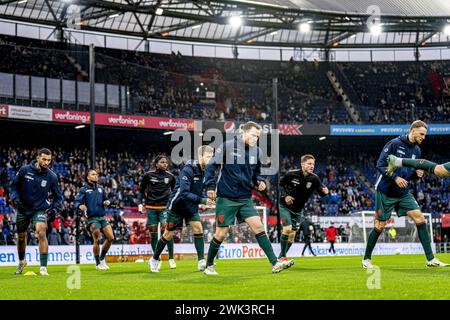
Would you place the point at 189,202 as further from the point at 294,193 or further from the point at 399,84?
the point at 399,84

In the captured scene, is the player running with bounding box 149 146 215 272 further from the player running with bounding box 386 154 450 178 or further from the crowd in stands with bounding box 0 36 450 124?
the crowd in stands with bounding box 0 36 450 124

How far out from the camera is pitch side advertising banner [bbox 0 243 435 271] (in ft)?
85.2

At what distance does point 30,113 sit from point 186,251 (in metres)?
14.3

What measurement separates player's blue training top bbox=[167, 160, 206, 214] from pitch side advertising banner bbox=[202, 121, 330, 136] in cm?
2786

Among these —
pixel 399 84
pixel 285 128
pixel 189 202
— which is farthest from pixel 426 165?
pixel 399 84

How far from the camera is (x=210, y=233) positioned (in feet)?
102

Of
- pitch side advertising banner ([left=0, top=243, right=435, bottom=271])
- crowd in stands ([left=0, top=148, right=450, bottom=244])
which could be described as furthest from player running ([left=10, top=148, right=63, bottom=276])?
crowd in stands ([left=0, top=148, right=450, bottom=244])

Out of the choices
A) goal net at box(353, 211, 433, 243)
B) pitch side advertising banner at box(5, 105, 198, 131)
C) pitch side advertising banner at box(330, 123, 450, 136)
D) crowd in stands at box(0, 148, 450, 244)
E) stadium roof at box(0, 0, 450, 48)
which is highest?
stadium roof at box(0, 0, 450, 48)

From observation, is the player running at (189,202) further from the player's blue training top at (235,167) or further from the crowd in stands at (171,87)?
the crowd in stands at (171,87)

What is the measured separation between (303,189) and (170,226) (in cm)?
373

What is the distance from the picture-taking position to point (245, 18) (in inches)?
1984

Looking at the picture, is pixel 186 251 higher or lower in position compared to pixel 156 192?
lower

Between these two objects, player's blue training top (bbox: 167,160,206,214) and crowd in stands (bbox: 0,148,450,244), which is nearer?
player's blue training top (bbox: 167,160,206,214)
